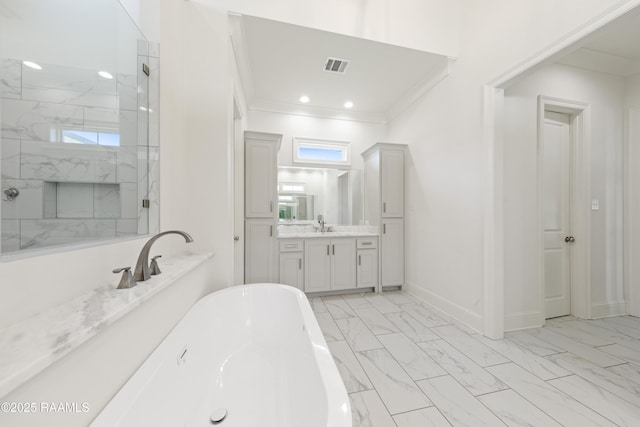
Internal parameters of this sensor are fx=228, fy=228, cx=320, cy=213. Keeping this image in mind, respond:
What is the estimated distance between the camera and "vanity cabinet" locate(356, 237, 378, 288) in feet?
10.1

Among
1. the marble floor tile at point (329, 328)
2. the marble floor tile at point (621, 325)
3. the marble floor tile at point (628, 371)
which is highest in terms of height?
the marble floor tile at point (628, 371)

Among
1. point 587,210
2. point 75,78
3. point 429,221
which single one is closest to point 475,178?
point 429,221

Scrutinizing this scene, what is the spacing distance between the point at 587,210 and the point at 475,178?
1.32 metres

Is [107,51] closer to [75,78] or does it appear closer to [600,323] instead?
[75,78]

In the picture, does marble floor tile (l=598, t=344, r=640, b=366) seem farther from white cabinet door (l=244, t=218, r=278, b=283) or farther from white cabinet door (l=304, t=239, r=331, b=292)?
white cabinet door (l=244, t=218, r=278, b=283)

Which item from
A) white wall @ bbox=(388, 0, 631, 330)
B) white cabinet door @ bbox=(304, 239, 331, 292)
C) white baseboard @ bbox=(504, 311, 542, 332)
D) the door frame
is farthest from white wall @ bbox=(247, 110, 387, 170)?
white baseboard @ bbox=(504, 311, 542, 332)

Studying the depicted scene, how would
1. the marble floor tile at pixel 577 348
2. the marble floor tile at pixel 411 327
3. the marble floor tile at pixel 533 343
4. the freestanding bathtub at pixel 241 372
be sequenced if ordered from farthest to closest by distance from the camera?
1. the marble floor tile at pixel 411 327
2. the marble floor tile at pixel 533 343
3. the marble floor tile at pixel 577 348
4. the freestanding bathtub at pixel 241 372

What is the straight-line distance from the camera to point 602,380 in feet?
4.75

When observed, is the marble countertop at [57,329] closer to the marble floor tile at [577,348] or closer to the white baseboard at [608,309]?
the marble floor tile at [577,348]

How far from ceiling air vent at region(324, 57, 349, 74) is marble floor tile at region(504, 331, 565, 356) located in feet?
10.2

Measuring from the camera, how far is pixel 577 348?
5.92 ft

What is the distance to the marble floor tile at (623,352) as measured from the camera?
166 centimetres

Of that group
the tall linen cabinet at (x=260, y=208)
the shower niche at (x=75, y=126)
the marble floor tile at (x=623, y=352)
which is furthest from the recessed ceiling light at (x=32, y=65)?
the marble floor tile at (x=623, y=352)

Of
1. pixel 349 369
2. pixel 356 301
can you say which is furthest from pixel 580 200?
pixel 349 369
